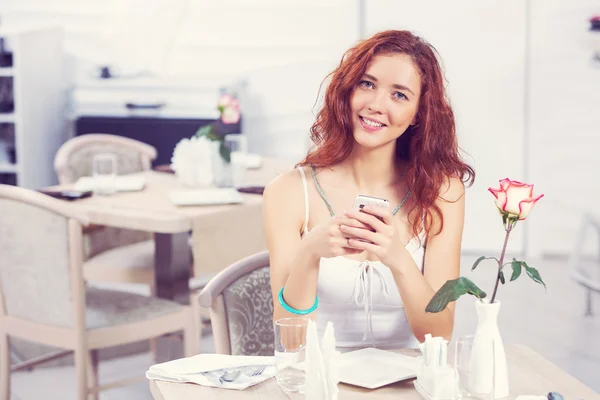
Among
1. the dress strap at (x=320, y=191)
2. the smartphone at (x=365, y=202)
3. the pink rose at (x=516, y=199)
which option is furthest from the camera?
the dress strap at (x=320, y=191)

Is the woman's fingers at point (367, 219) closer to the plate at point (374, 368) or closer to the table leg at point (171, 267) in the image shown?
the plate at point (374, 368)

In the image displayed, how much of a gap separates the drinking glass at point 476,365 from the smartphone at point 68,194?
2.07 metres

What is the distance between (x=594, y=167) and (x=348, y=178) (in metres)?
3.81

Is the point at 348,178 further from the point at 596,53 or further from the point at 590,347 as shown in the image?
the point at 596,53

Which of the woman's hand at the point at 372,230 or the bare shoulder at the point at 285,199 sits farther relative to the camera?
the bare shoulder at the point at 285,199

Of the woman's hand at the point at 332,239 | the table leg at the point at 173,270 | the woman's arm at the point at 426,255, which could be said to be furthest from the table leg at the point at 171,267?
the woman's hand at the point at 332,239

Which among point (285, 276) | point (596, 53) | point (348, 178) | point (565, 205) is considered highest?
point (596, 53)

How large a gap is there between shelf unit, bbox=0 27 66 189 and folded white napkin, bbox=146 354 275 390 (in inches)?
172

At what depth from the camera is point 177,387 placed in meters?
1.46

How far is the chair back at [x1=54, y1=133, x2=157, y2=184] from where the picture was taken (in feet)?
12.9

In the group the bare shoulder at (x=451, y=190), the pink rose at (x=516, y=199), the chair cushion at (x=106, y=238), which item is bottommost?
the chair cushion at (x=106, y=238)

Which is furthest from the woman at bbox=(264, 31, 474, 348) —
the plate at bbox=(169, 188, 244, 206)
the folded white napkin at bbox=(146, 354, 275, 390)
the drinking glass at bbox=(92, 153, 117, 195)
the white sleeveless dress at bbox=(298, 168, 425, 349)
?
the drinking glass at bbox=(92, 153, 117, 195)

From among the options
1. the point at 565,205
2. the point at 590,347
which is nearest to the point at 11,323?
the point at 590,347

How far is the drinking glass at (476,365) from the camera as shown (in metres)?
1.37
